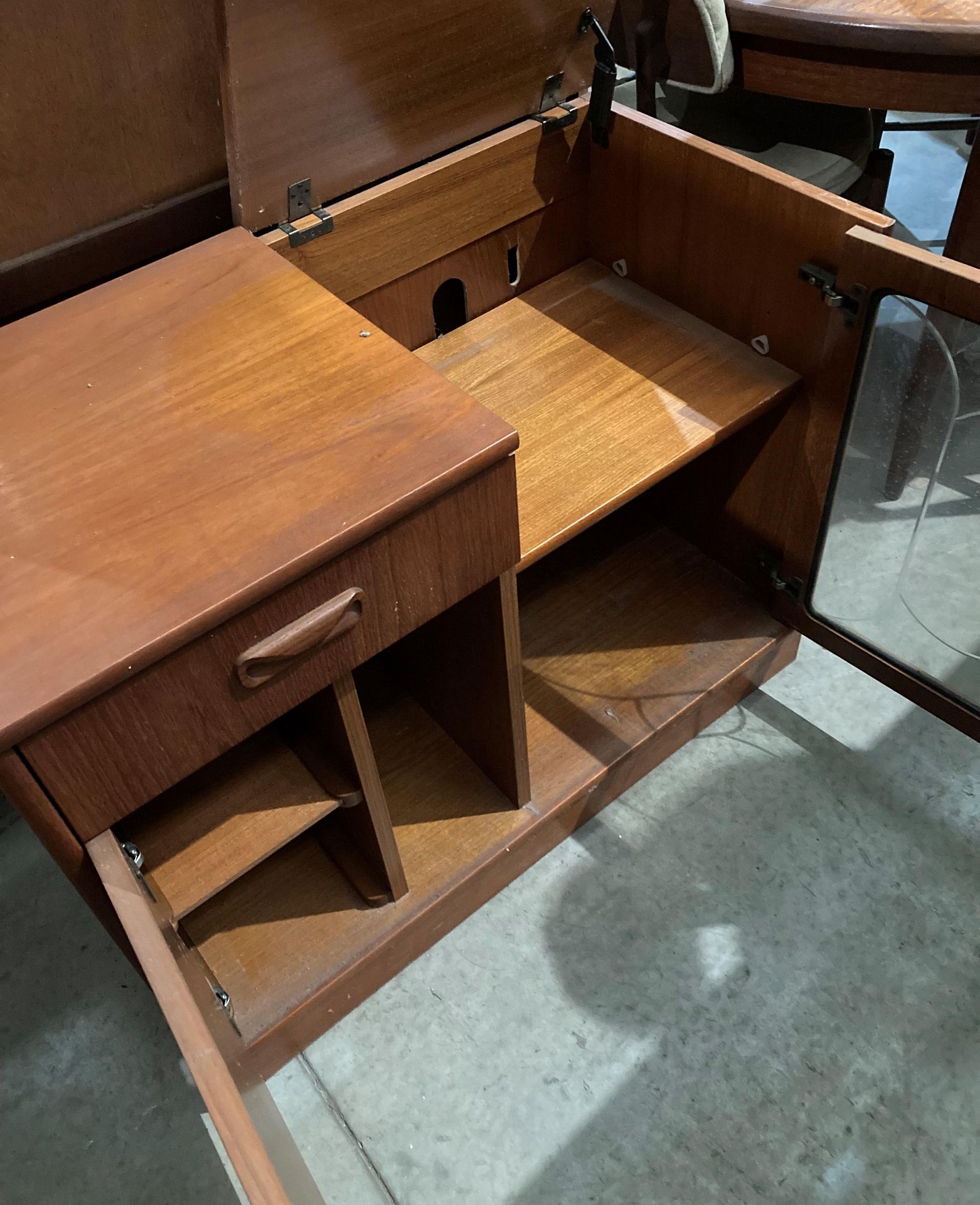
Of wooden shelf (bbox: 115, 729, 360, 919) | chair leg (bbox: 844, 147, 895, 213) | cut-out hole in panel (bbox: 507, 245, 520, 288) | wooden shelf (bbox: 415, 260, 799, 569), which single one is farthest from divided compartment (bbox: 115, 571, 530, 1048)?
chair leg (bbox: 844, 147, 895, 213)

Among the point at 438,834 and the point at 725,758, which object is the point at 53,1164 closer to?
the point at 438,834

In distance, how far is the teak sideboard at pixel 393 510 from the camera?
2.26 ft

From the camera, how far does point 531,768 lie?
1.20 m

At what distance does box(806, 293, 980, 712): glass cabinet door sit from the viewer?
1.10m

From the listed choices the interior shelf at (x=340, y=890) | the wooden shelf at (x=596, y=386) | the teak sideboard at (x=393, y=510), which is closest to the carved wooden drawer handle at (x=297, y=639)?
the teak sideboard at (x=393, y=510)

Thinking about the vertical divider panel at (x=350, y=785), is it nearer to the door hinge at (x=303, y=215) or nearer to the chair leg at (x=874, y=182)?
the door hinge at (x=303, y=215)

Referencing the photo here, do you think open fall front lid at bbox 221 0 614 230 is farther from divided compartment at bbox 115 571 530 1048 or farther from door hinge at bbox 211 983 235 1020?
door hinge at bbox 211 983 235 1020

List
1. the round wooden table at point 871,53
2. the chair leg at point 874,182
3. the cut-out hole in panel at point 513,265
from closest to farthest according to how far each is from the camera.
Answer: the round wooden table at point 871,53, the cut-out hole in panel at point 513,265, the chair leg at point 874,182

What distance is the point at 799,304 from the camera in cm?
106

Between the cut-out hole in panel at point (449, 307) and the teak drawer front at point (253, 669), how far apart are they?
0.53 m

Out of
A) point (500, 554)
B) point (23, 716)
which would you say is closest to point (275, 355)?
point (500, 554)

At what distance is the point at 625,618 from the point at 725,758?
0.23 meters

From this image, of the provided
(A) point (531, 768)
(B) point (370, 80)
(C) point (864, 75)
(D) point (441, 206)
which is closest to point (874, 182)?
(C) point (864, 75)

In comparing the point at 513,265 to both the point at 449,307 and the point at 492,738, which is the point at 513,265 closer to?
the point at 449,307
